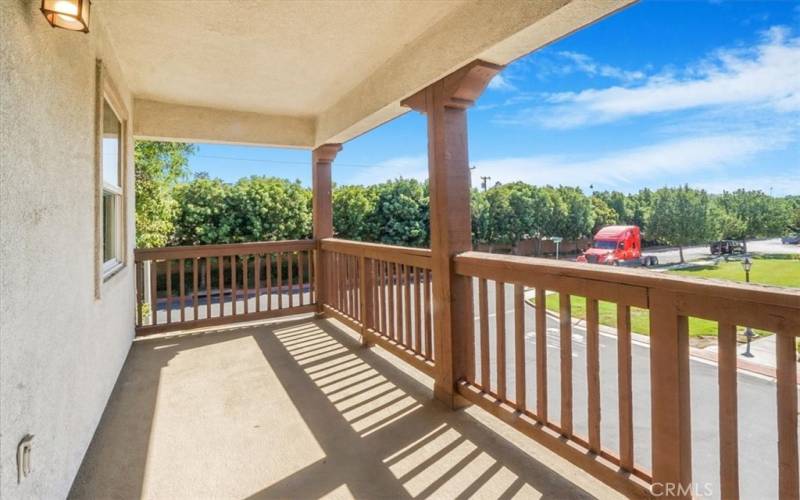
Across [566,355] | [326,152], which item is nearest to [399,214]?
[326,152]

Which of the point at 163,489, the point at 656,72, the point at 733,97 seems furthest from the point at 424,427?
the point at 656,72

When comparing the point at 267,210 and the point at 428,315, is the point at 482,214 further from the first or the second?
the point at 267,210

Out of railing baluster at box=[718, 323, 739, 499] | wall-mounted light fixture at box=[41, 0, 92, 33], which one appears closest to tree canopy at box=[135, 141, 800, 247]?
railing baluster at box=[718, 323, 739, 499]

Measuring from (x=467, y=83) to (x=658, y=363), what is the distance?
1804 millimetres

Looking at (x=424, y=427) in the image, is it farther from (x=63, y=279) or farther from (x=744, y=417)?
(x=744, y=417)

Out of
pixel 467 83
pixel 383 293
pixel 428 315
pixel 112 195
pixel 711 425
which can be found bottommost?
pixel 711 425

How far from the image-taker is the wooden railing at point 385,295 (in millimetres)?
2912

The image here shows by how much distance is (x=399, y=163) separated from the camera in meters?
25.6

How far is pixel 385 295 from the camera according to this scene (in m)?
3.55

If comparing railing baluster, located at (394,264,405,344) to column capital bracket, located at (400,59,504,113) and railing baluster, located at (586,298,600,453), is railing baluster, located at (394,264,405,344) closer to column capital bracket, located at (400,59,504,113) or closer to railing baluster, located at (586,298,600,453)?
column capital bracket, located at (400,59,504,113)

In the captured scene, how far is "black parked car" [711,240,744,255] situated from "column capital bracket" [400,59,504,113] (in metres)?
1.47

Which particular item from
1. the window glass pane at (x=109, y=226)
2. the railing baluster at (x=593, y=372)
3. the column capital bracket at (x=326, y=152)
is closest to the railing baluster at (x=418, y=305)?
the railing baluster at (x=593, y=372)

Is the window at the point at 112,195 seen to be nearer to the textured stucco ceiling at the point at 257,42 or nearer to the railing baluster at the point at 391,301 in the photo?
the textured stucco ceiling at the point at 257,42

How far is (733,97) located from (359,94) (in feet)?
9.10
